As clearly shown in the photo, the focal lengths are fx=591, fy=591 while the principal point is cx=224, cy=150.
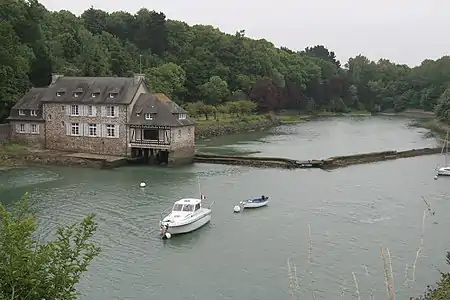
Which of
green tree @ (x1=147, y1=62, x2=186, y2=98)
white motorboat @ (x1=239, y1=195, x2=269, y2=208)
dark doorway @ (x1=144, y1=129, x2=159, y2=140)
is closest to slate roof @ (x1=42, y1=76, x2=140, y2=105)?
dark doorway @ (x1=144, y1=129, x2=159, y2=140)

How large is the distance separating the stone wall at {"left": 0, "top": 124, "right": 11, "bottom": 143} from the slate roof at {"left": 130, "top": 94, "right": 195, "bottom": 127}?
12484mm

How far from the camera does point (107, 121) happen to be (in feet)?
164

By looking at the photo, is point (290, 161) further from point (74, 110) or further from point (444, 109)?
point (444, 109)

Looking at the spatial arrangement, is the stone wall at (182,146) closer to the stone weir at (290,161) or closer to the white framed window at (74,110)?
the stone weir at (290,161)

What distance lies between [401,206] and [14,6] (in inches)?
1781

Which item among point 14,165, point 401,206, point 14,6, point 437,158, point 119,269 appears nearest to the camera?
point 119,269

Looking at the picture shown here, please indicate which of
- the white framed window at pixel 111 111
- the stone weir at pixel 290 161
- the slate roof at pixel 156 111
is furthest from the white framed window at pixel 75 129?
the stone weir at pixel 290 161

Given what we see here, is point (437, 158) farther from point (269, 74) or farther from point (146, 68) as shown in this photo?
point (269, 74)

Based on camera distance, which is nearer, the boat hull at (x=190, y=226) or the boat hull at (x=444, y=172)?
the boat hull at (x=190, y=226)

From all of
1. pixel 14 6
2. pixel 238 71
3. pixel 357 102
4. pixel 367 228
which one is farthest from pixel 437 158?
pixel 357 102

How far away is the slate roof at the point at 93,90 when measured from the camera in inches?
1966

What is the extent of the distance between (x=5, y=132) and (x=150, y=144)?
14.4 meters

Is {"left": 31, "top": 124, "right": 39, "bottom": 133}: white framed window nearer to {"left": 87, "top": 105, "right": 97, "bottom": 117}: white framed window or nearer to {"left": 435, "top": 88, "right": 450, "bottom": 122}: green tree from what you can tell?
{"left": 87, "top": 105, "right": 97, "bottom": 117}: white framed window

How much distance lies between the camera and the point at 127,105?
49.2 m
